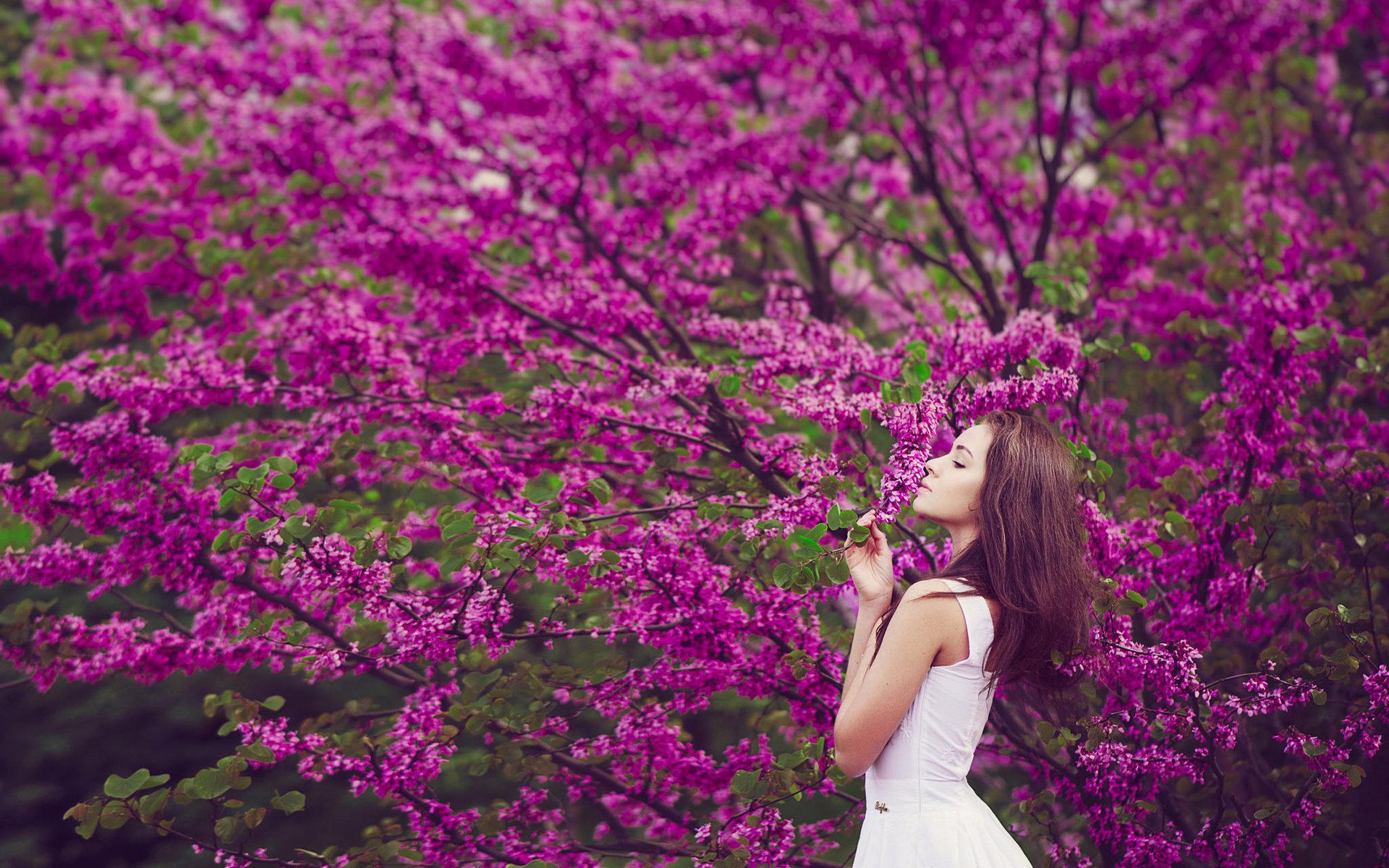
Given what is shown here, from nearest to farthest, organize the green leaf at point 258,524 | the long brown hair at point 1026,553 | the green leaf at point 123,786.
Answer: the long brown hair at point 1026,553
the green leaf at point 258,524
the green leaf at point 123,786

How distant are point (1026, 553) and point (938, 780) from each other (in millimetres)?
560

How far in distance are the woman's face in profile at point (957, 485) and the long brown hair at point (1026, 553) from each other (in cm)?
2

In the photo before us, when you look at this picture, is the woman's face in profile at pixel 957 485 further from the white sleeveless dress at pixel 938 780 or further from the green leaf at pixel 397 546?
the green leaf at pixel 397 546

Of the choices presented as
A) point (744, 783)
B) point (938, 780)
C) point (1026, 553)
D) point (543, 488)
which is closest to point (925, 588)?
point (1026, 553)

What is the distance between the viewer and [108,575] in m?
3.10

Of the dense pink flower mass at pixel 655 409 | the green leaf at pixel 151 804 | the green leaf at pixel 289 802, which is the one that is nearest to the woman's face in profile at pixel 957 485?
the dense pink flower mass at pixel 655 409

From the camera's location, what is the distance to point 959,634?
2104 millimetres

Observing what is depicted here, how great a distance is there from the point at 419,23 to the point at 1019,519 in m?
3.92

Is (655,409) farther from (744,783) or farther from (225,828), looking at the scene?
(225,828)

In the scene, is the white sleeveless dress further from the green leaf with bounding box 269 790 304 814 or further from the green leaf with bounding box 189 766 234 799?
the green leaf with bounding box 189 766 234 799

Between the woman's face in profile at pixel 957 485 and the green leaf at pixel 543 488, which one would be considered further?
the green leaf at pixel 543 488

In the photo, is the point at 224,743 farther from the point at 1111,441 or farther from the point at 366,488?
the point at 1111,441

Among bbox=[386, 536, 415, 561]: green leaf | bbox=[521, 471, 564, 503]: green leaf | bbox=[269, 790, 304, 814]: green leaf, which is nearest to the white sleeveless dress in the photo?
bbox=[521, 471, 564, 503]: green leaf

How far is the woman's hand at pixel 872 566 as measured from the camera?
2219 millimetres
